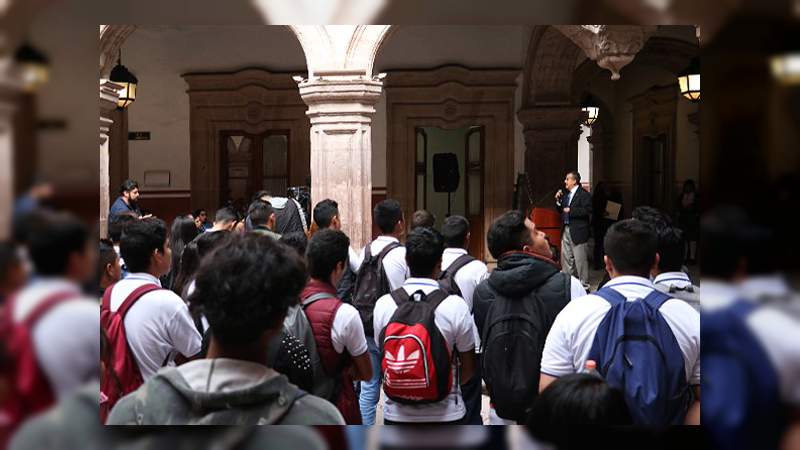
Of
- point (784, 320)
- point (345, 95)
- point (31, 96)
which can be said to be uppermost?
point (345, 95)

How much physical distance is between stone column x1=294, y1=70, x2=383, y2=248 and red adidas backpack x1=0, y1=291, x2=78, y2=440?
6273 mm

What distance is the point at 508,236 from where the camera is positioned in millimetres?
3697

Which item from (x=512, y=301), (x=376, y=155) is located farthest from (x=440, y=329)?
(x=376, y=155)

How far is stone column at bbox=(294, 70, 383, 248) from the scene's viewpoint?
8148 mm

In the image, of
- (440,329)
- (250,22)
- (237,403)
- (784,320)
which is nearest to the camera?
(237,403)

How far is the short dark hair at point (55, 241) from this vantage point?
2.00 metres

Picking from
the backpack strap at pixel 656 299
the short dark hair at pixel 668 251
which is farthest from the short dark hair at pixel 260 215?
the backpack strap at pixel 656 299

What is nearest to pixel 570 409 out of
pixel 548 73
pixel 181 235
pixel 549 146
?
pixel 181 235

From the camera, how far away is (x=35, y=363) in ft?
6.42

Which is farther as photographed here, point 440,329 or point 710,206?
point 440,329

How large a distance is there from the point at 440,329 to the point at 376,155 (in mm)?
10106

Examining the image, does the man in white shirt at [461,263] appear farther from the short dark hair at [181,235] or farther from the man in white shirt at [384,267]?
the short dark hair at [181,235]

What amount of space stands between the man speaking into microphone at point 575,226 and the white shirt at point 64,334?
8792 mm

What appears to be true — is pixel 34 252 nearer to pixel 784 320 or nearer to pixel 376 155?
pixel 784 320
